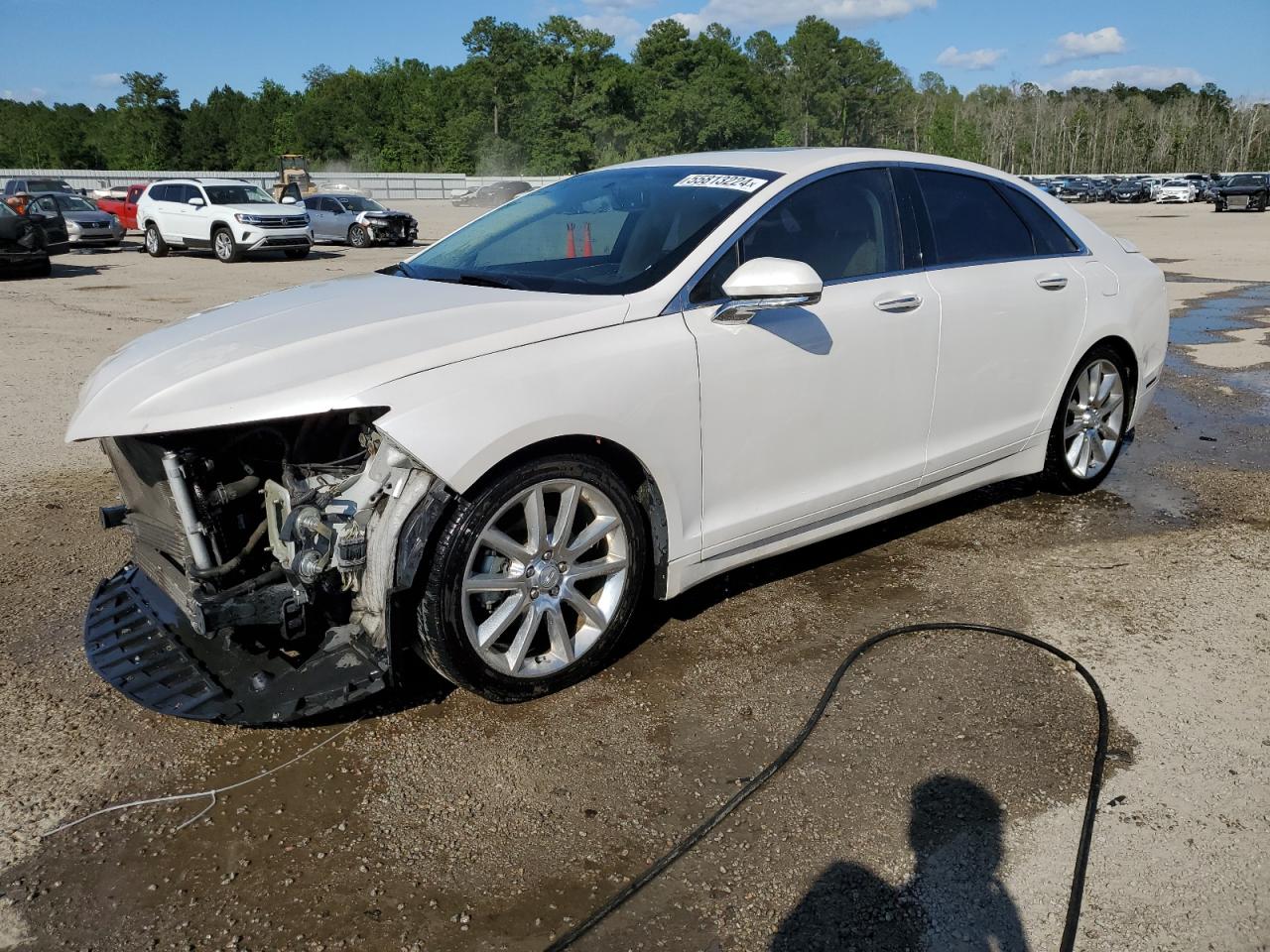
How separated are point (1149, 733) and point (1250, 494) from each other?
3.05 metres

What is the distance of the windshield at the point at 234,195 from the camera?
2352 cm

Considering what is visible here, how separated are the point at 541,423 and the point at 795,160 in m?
1.75

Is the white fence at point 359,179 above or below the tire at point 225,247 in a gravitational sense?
above

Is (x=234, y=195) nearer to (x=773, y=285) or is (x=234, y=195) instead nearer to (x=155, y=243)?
(x=155, y=243)

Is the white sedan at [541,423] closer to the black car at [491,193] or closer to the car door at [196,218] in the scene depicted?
the car door at [196,218]

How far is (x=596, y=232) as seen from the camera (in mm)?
4141

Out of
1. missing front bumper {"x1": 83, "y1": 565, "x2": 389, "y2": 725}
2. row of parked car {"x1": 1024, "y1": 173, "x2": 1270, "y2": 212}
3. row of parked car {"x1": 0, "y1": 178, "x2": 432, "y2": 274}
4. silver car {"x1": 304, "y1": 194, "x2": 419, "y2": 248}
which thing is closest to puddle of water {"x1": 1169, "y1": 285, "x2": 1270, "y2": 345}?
missing front bumper {"x1": 83, "y1": 565, "x2": 389, "y2": 725}

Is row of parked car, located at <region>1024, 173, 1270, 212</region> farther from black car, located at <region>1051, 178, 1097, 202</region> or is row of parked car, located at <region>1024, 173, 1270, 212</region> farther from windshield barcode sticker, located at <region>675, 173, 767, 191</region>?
windshield barcode sticker, located at <region>675, 173, 767, 191</region>

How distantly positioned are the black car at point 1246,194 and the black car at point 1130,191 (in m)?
17.6

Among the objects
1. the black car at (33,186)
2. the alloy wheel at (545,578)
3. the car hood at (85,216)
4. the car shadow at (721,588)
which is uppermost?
the black car at (33,186)

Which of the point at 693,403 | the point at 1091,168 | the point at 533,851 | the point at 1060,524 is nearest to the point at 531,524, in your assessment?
the point at 693,403

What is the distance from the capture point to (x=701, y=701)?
3.41 metres

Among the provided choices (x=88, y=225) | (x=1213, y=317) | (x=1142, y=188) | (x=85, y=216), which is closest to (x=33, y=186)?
(x=85, y=216)

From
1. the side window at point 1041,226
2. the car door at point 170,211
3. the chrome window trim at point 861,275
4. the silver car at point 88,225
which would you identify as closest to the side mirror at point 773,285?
the chrome window trim at point 861,275
